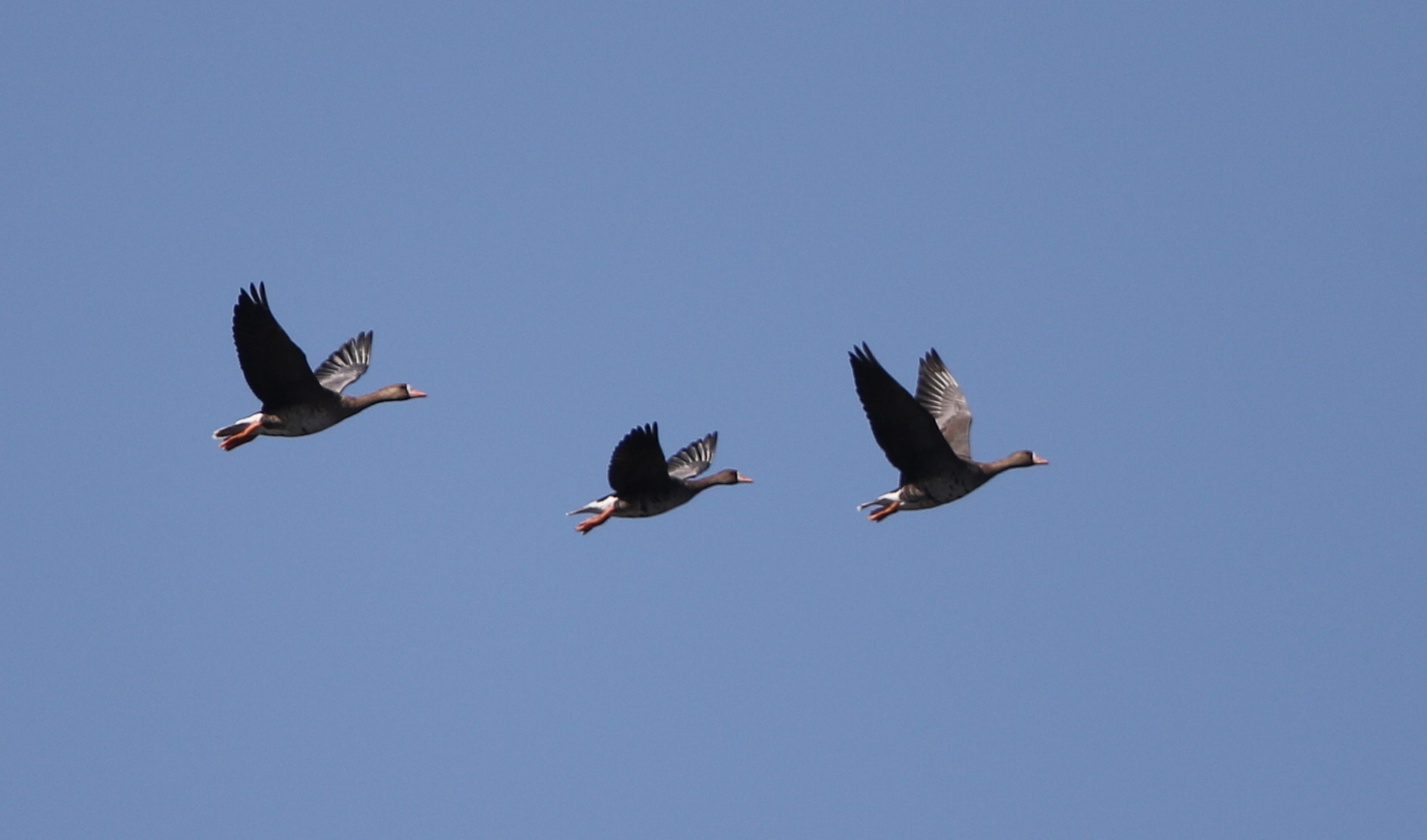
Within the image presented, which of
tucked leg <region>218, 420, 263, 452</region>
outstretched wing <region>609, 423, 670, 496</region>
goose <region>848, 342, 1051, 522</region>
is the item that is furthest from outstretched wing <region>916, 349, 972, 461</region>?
tucked leg <region>218, 420, 263, 452</region>

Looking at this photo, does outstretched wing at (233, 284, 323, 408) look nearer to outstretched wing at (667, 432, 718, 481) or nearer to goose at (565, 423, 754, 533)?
goose at (565, 423, 754, 533)

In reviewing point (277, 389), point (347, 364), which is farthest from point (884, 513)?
point (347, 364)

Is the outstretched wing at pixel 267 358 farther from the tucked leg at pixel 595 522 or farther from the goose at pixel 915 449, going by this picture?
the goose at pixel 915 449

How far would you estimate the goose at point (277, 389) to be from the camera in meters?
29.0

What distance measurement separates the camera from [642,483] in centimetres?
2962

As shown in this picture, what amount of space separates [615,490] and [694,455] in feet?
16.3

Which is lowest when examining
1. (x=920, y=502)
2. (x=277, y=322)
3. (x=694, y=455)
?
(x=920, y=502)

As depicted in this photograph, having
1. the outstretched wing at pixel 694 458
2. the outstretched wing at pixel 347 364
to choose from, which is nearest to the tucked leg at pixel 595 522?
the outstretched wing at pixel 694 458

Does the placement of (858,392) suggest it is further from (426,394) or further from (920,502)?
(426,394)

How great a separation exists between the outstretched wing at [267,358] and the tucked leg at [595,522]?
4.62 meters

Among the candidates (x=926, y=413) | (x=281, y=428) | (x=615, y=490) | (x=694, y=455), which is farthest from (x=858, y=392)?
(x=281, y=428)

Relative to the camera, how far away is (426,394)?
108 feet

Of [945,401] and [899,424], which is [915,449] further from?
[945,401]

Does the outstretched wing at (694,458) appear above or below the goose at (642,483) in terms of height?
above
